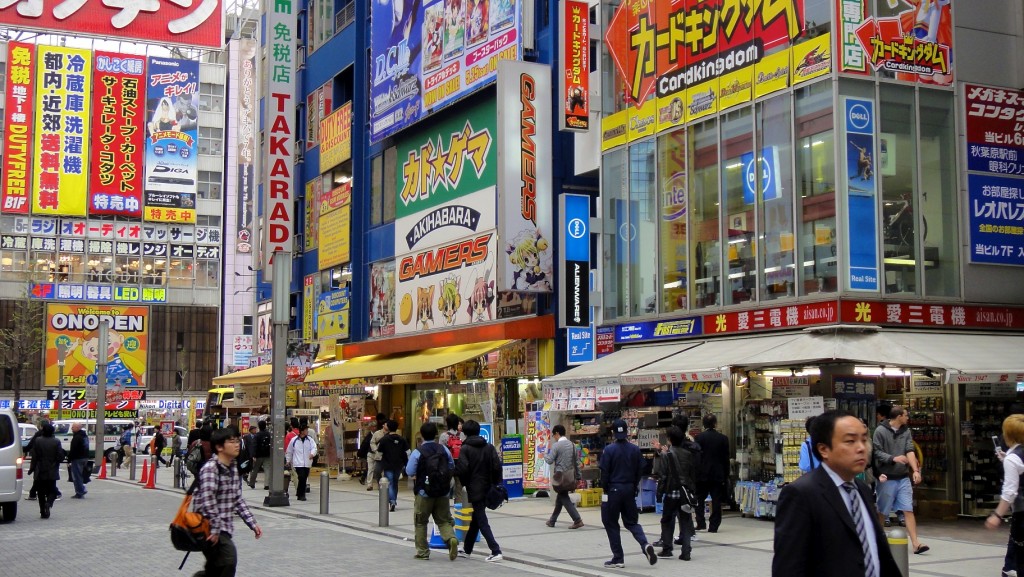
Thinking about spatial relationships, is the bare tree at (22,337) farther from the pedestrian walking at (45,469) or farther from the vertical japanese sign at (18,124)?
the pedestrian walking at (45,469)

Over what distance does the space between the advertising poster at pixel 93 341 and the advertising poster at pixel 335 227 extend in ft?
126

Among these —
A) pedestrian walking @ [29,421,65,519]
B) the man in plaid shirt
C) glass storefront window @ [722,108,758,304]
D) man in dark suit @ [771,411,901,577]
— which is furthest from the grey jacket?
pedestrian walking @ [29,421,65,519]

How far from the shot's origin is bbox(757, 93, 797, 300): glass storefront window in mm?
18203

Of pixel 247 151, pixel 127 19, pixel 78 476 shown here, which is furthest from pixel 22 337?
pixel 78 476

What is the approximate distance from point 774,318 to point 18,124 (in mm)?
65013

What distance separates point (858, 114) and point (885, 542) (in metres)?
13.7

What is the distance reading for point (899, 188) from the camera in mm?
17672

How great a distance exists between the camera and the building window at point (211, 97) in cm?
8150

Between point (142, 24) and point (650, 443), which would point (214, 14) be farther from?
point (650, 443)

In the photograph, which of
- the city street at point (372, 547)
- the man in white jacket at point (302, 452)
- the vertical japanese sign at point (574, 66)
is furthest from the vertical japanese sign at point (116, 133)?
the city street at point (372, 547)

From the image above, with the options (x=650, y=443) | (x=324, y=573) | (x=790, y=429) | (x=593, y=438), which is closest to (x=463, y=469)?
(x=324, y=573)

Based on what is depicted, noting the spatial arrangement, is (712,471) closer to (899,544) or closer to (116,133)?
(899,544)

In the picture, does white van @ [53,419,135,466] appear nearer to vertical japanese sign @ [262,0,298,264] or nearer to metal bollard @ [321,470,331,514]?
vertical japanese sign @ [262,0,298,264]

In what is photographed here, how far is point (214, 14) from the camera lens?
51438 mm
